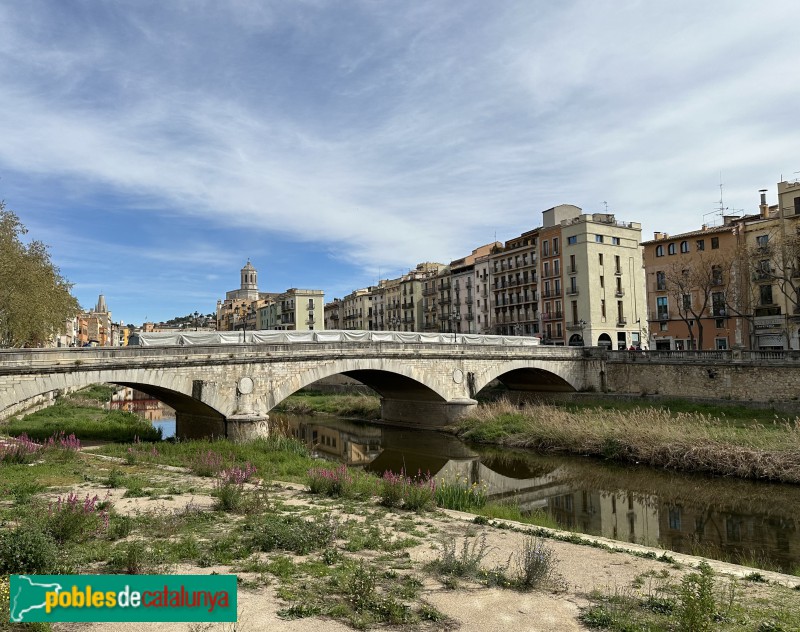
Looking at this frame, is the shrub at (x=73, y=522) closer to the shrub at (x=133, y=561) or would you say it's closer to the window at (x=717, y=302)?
the shrub at (x=133, y=561)

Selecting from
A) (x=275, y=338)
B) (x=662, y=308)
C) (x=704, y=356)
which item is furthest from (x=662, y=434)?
(x=662, y=308)

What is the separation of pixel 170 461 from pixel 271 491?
21.6 feet

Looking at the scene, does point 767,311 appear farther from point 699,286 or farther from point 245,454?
point 245,454

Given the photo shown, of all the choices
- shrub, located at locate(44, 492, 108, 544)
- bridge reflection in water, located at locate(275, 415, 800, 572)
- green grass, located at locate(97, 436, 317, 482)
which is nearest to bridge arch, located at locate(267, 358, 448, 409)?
bridge reflection in water, located at locate(275, 415, 800, 572)

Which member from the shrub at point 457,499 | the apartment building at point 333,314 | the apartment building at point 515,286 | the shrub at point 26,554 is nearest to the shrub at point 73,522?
the shrub at point 26,554

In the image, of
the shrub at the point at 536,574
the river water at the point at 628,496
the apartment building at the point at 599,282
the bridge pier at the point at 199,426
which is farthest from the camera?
the apartment building at the point at 599,282

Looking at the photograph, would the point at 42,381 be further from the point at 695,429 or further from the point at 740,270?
the point at 740,270

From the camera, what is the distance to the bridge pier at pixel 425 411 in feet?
127

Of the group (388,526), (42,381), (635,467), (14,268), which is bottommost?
(635,467)

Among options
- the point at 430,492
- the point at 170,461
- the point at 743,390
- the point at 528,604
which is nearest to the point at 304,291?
the point at 743,390

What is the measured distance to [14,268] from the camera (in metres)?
35.0

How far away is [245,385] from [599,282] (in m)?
44.9

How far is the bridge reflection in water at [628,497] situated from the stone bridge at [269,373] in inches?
199

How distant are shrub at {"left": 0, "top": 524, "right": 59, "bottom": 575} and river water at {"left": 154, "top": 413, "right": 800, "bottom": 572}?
44.2 ft
